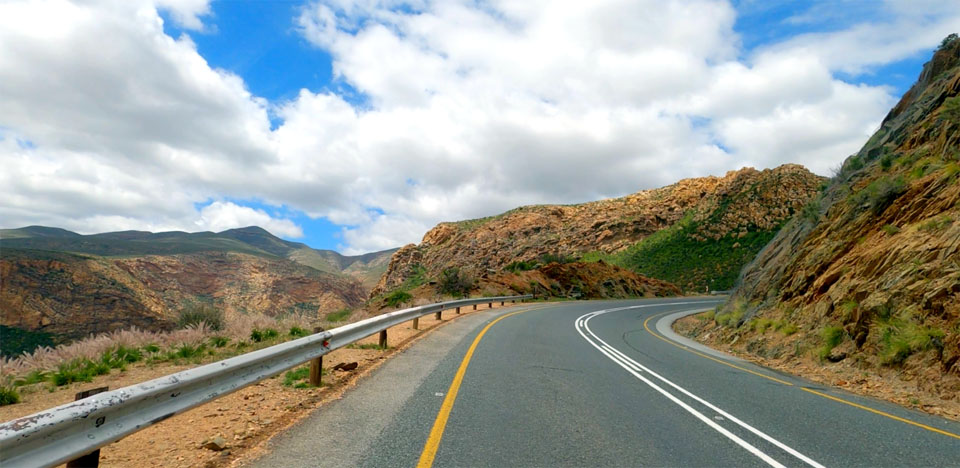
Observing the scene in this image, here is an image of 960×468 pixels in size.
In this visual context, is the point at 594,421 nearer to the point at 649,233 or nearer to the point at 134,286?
the point at 134,286

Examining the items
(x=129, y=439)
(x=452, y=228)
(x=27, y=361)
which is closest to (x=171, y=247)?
(x=452, y=228)

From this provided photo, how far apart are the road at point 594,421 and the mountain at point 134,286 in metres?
12.0

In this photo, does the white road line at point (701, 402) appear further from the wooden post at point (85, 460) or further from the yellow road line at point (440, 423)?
the wooden post at point (85, 460)

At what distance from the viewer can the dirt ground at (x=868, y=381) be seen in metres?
8.08

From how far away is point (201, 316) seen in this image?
560 inches

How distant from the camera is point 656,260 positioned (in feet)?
223

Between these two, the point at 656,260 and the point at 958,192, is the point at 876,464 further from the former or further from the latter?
the point at 656,260

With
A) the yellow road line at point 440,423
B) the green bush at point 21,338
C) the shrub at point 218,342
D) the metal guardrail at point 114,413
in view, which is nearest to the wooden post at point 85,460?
the metal guardrail at point 114,413

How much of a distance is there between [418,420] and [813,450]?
4369 mm

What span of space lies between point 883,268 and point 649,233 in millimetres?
69384

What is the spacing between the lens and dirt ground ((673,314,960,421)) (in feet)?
26.5

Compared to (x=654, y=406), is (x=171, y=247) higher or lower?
higher

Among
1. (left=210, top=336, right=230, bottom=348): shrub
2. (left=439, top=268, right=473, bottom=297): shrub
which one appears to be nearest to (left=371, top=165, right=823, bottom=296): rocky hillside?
(left=439, top=268, right=473, bottom=297): shrub

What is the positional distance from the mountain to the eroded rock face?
7 centimetres
